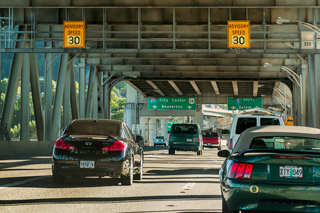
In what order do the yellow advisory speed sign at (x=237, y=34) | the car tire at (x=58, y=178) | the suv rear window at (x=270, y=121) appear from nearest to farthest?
1. the car tire at (x=58, y=178)
2. the suv rear window at (x=270, y=121)
3. the yellow advisory speed sign at (x=237, y=34)

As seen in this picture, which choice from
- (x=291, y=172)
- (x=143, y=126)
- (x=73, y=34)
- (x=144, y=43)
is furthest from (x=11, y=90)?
(x=143, y=126)

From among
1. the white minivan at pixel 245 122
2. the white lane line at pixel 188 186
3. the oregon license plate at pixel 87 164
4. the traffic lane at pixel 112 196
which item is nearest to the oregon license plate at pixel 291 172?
the traffic lane at pixel 112 196

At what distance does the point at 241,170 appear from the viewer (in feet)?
20.2

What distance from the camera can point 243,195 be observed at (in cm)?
602

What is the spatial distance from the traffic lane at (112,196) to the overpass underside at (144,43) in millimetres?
12708

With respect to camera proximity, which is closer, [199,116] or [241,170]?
[241,170]

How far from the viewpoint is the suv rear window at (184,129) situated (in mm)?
29547

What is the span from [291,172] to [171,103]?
5759 centimetres

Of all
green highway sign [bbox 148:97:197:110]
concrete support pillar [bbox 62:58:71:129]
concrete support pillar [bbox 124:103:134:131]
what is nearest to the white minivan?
concrete support pillar [bbox 62:58:71:129]

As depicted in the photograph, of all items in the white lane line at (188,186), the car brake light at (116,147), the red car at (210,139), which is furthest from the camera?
the red car at (210,139)

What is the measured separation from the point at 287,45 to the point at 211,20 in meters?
8.71

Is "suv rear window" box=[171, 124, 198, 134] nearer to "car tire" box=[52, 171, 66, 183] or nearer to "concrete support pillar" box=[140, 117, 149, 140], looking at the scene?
"car tire" box=[52, 171, 66, 183]

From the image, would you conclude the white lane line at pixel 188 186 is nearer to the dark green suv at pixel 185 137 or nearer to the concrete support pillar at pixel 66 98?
the dark green suv at pixel 185 137

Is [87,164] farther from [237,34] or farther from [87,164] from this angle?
[237,34]
